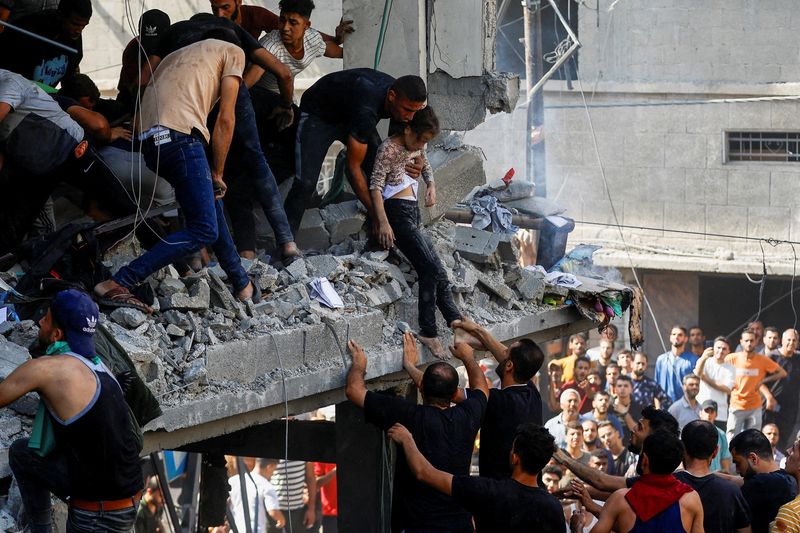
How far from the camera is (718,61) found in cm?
1828

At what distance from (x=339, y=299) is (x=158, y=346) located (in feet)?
5.28

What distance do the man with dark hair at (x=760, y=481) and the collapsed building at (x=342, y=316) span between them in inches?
90.6

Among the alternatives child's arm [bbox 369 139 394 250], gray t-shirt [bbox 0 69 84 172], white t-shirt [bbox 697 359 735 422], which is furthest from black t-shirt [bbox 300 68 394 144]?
white t-shirt [bbox 697 359 735 422]

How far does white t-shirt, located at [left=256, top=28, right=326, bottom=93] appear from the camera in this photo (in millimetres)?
9172

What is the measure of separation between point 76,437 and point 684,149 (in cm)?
1435

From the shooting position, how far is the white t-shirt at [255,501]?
41.2 ft

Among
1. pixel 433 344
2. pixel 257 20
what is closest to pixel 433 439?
pixel 433 344

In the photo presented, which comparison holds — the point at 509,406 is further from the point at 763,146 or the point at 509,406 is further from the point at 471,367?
→ the point at 763,146

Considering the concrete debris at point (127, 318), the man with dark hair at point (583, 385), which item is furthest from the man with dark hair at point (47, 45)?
the man with dark hair at point (583, 385)

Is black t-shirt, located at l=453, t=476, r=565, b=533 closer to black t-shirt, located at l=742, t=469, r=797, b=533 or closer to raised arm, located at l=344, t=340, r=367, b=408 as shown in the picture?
raised arm, located at l=344, t=340, r=367, b=408

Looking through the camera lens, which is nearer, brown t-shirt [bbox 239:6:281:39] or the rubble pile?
the rubble pile

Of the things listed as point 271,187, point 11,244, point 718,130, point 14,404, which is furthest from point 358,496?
point 718,130

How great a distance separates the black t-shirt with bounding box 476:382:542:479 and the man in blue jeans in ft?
5.37

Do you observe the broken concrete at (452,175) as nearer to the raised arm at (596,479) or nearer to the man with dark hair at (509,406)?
the man with dark hair at (509,406)
